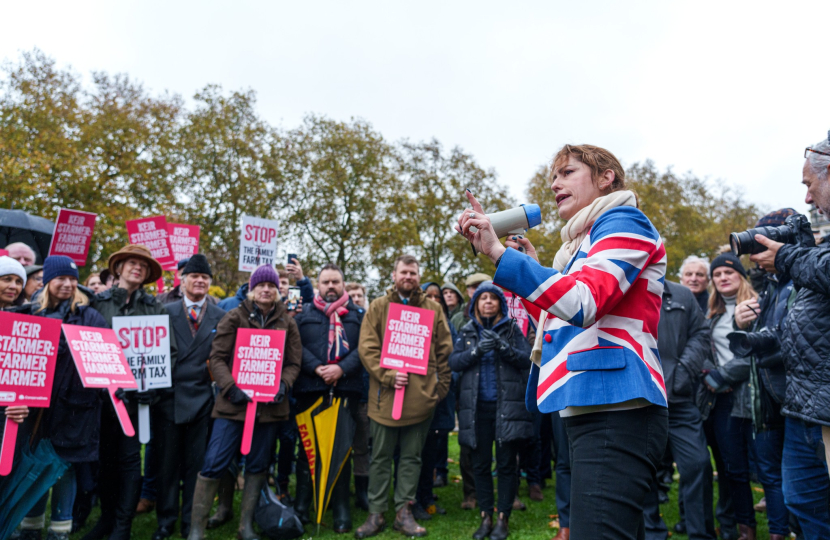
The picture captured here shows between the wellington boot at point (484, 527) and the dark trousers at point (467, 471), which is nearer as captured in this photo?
the wellington boot at point (484, 527)

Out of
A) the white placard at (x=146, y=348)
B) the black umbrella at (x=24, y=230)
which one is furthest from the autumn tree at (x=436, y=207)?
the white placard at (x=146, y=348)

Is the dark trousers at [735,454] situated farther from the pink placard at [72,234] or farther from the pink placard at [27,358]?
the pink placard at [72,234]

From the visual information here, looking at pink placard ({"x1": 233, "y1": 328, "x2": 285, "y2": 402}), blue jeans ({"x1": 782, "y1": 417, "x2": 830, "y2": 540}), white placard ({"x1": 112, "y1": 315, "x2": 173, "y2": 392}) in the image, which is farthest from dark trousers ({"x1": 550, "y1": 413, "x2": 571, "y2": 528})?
white placard ({"x1": 112, "y1": 315, "x2": 173, "y2": 392})

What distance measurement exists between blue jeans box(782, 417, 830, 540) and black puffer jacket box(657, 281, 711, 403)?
1.46m

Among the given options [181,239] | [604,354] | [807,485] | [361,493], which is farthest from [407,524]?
[181,239]

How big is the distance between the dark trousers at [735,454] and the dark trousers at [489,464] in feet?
6.11

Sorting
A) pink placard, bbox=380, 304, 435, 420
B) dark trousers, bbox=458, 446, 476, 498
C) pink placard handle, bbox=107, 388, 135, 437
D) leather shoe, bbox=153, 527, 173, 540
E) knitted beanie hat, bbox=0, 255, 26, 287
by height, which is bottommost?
leather shoe, bbox=153, 527, 173, 540

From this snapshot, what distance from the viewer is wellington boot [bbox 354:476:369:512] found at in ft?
22.7

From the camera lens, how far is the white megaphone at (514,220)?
2.79 m

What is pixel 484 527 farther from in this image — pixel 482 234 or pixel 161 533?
pixel 482 234

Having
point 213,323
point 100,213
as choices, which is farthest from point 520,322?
point 100,213

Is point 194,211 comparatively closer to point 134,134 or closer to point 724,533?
point 134,134

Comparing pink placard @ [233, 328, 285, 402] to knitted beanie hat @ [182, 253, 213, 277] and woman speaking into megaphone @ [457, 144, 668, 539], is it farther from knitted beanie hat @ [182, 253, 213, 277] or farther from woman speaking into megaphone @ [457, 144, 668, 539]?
woman speaking into megaphone @ [457, 144, 668, 539]

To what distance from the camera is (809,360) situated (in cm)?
344
